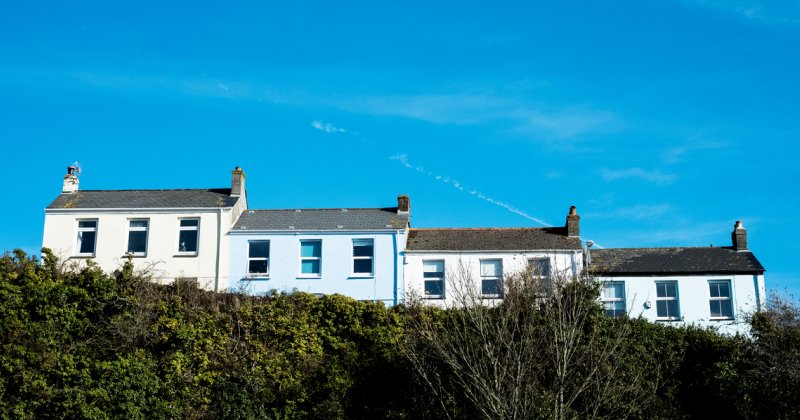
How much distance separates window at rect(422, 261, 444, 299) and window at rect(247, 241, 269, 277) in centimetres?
628

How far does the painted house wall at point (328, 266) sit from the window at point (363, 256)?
0.59 ft

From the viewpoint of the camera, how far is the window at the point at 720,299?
33062mm

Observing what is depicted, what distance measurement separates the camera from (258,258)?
3406 centimetres

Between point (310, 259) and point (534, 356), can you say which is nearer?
point (534, 356)

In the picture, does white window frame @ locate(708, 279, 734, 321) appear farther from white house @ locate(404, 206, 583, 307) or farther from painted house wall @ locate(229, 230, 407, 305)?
painted house wall @ locate(229, 230, 407, 305)

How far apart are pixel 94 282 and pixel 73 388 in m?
4.45

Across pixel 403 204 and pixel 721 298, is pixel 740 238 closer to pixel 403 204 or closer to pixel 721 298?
pixel 721 298

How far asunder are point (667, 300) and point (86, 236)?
76.4ft

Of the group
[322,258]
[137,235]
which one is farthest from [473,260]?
[137,235]

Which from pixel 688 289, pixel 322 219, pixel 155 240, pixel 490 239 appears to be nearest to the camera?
pixel 688 289

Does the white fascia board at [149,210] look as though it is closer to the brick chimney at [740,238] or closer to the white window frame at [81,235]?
the white window frame at [81,235]

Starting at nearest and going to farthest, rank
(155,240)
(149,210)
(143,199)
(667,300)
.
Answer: (667,300), (155,240), (149,210), (143,199)

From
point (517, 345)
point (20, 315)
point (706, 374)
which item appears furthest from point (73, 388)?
point (706, 374)

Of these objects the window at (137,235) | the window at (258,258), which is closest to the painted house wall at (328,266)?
the window at (258,258)
